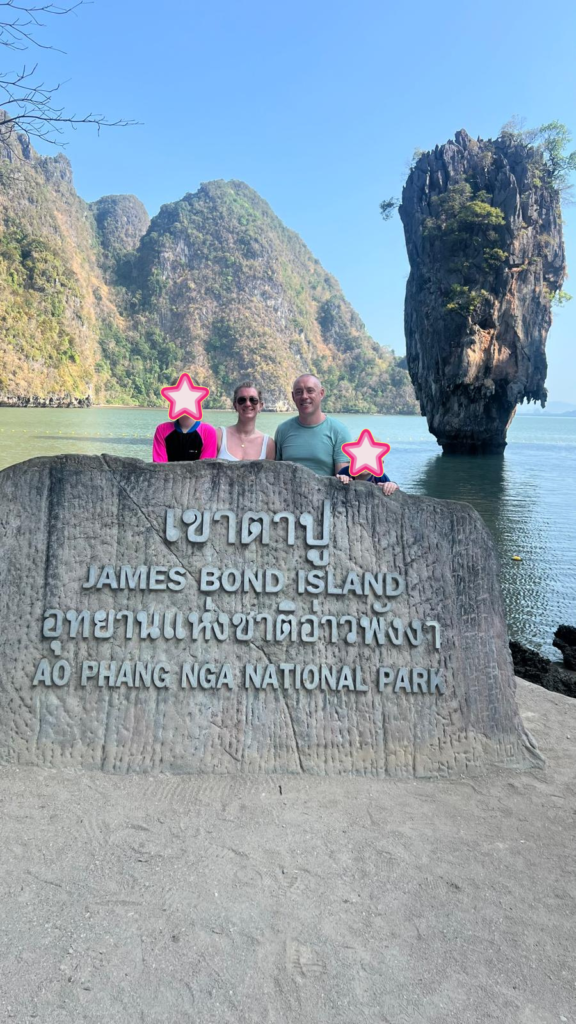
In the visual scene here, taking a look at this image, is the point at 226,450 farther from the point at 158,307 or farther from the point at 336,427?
the point at 158,307

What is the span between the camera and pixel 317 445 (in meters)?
3.68

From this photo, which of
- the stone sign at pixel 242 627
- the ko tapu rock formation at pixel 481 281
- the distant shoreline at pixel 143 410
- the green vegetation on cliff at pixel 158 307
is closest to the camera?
the stone sign at pixel 242 627

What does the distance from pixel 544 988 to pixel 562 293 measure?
42176 millimetres

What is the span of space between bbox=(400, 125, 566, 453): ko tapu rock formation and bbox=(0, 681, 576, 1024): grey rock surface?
1289 inches

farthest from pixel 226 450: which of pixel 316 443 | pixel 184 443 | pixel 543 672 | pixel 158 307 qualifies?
pixel 158 307

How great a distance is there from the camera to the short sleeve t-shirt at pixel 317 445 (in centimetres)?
368

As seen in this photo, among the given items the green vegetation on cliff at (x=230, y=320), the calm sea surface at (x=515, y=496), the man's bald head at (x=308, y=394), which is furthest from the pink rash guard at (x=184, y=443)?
the green vegetation on cliff at (x=230, y=320)

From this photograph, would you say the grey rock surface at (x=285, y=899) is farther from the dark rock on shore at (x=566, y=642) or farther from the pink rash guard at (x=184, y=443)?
the dark rock on shore at (x=566, y=642)

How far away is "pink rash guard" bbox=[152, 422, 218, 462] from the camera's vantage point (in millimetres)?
3742

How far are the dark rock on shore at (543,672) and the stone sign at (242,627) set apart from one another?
2853 millimetres

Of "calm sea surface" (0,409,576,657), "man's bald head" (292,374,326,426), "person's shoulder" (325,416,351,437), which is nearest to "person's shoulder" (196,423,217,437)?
"man's bald head" (292,374,326,426)

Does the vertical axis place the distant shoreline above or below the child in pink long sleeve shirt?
above

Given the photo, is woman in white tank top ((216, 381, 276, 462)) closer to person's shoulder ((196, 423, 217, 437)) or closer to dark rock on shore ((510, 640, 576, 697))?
person's shoulder ((196, 423, 217, 437))

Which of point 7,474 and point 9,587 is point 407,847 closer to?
point 9,587
